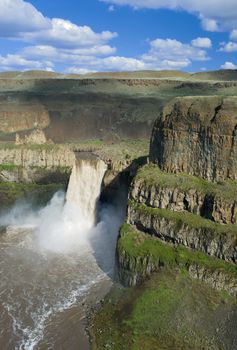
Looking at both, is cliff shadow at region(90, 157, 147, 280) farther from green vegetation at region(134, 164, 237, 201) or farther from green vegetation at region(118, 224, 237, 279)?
green vegetation at region(134, 164, 237, 201)

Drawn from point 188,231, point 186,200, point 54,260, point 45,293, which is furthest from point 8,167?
point 188,231

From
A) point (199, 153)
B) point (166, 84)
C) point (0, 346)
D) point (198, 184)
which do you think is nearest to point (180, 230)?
point (198, 184)

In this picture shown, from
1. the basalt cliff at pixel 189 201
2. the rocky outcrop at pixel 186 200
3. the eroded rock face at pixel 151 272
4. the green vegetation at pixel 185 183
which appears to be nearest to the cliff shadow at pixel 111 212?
the basalt cliff at pixel 189 201

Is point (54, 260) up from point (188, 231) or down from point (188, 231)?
down

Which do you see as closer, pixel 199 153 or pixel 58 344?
pixel 58 344

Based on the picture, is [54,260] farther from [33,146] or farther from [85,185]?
[33,146]

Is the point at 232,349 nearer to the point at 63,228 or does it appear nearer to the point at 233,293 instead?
the point at 233,293

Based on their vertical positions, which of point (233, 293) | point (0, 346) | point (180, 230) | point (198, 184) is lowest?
point (0, 346)
